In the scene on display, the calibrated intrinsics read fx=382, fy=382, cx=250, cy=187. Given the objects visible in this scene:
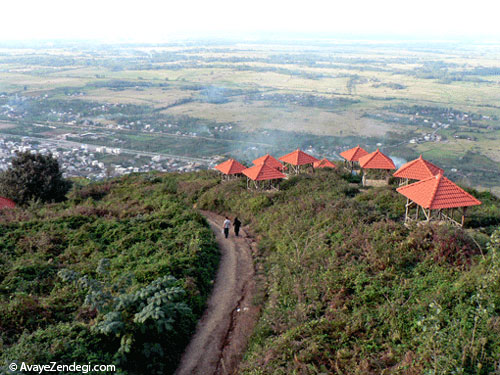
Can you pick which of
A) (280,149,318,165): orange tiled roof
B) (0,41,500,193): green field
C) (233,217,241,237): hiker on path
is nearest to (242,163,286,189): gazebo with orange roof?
(280,149,318,165): orange tiled roof

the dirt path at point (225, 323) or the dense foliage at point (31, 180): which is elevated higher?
the dirt path at point (225, 323)

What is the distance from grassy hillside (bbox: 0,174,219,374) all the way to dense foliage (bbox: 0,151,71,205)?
131 inches

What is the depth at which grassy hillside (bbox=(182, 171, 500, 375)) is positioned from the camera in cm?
658

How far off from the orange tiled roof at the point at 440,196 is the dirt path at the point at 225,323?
6022 millimetres

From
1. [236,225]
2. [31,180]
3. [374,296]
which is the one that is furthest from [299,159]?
[374,296]

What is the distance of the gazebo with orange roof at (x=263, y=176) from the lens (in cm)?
2020

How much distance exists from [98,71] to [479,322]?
131 metres

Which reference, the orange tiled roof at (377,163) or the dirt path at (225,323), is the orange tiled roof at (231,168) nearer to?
→ the orange tiled roof at (377,163)

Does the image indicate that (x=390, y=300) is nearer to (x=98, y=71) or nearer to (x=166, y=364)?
(x=166, y=364)

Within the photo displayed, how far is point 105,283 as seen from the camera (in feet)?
29.7

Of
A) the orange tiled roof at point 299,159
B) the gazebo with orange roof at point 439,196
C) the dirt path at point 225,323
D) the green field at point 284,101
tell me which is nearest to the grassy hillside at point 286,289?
the dirt path at point 225,323

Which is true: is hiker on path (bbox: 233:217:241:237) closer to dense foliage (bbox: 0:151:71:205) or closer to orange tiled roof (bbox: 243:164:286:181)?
orange tiled roof (bbox: 243:164:286:181)

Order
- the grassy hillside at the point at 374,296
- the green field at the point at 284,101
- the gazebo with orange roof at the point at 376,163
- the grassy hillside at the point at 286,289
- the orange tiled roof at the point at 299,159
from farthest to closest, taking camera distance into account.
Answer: the green field at the point at 284,101 → the orange tiled roof at the point at 299,159 → the gazebo with orange roof at the point at 376,163 → the grassy hillside at the point at 286,289 → the grassy hillside at the point at 374,296

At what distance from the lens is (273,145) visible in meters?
57.7
